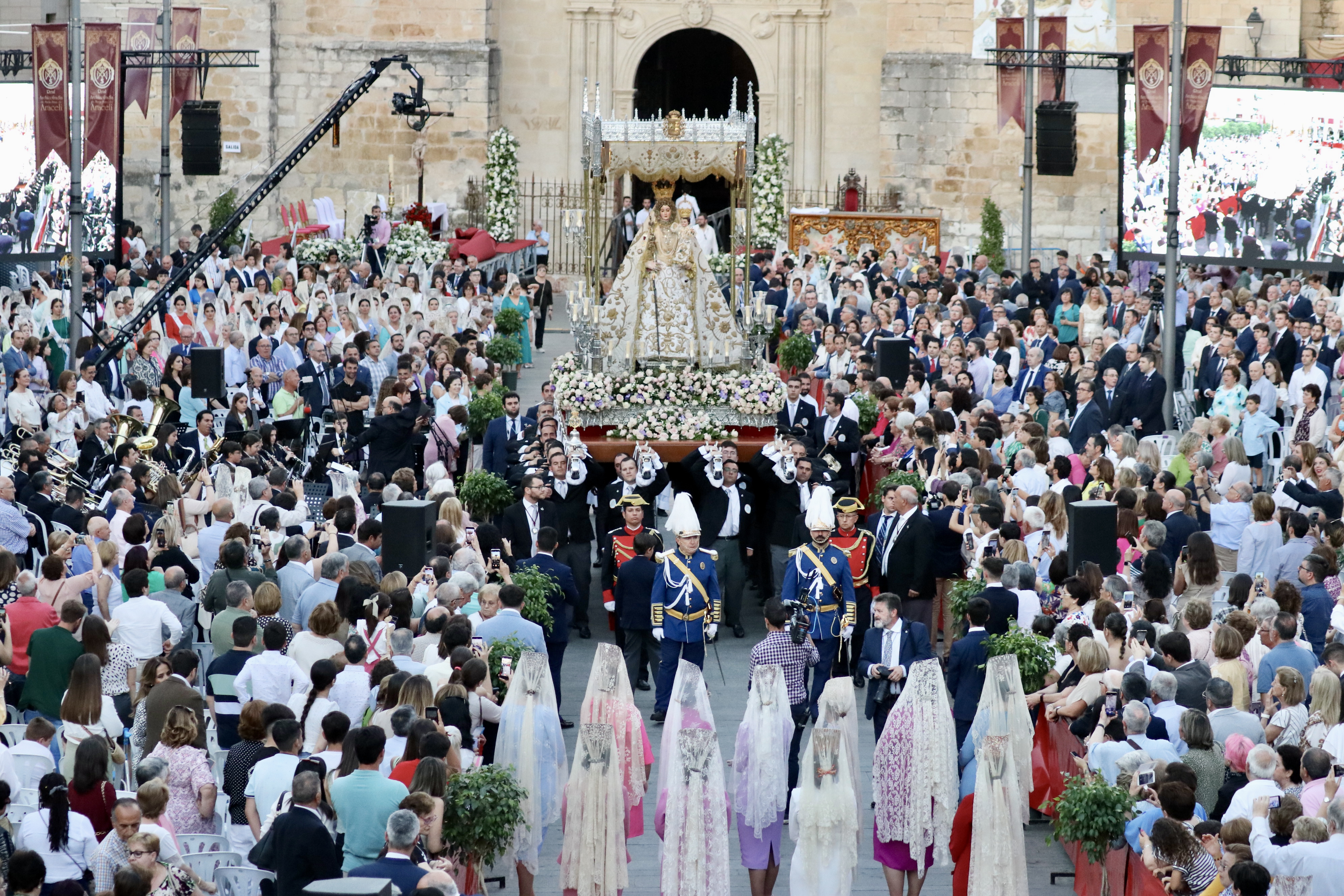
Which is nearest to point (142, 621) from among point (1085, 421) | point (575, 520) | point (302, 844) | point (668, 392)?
point (302, 844)

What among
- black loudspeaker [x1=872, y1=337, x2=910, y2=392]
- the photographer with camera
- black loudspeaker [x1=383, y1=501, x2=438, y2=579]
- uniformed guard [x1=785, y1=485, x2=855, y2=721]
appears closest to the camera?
the photographer with camera

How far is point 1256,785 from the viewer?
27.9 feet

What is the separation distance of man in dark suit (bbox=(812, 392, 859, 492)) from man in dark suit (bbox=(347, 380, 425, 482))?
3700 millimetres

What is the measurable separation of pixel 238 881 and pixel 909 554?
6330mm

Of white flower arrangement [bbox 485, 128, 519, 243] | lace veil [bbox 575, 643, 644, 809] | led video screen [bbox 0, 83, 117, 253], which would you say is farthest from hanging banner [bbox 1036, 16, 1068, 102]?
lace veil [bbox 575, 643, 644, 809]

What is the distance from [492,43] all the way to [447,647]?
25312mm

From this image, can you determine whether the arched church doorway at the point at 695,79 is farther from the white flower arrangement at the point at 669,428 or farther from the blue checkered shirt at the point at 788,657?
the blue checkered shirt at the point at 788,657

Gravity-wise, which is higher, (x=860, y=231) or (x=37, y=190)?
(x=37, y=190)

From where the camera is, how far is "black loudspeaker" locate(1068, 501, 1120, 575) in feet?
39.4

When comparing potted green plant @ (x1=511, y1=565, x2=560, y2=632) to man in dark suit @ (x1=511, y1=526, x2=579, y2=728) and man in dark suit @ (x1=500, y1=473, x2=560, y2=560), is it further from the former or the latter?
man in dark suit @ (x1=500, y1=473, x2=560, y2=560)

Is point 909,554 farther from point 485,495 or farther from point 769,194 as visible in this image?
point 769,194

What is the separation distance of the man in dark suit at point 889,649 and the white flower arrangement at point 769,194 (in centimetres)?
2157

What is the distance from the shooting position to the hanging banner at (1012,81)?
27.8 meters

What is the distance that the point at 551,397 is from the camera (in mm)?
17047
